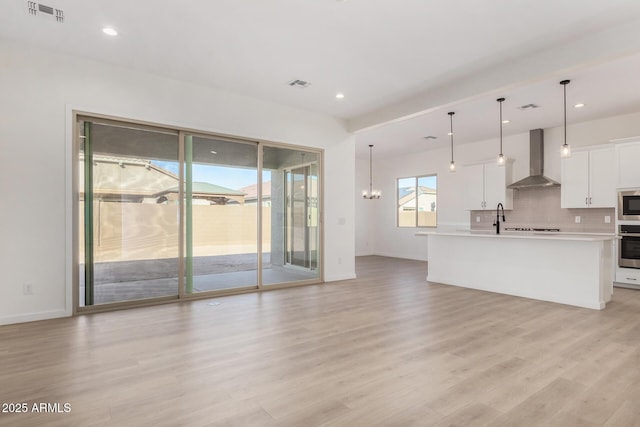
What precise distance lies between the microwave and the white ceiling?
1.55 metres

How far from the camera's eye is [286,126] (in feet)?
19.3

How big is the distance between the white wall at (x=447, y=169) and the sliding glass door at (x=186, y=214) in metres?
4.46

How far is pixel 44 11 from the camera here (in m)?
3.21

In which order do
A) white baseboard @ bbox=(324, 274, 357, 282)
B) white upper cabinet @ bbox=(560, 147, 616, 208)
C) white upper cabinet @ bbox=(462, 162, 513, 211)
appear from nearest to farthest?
1. white upper cabinet @ bbox=(560, 147, 616, 208)
2. white baseboard @ bbox=(324, 274, 357, 282)
3. white upper cabinet @ bbox=(462, 162, 513, 211)

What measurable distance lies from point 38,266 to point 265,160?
330cm

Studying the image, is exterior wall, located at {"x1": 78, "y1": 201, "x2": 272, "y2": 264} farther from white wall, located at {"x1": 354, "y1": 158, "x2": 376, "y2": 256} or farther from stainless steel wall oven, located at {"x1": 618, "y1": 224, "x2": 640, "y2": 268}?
stainless steel wall oven, located at {"x1": 618, "y1": 224, "x2": 640, "y2": 268}

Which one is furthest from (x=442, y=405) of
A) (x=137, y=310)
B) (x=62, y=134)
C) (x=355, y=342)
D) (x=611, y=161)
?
(x=611, y=161)

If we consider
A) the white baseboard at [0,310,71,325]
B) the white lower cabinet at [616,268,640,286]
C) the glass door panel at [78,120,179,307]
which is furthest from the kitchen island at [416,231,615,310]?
the white baseboard at [0,310,71,325]

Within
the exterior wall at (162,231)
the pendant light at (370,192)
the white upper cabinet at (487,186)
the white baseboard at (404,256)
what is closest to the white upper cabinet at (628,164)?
the white upper cabinet at (487,186)

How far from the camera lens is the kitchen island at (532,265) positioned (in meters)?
4.51

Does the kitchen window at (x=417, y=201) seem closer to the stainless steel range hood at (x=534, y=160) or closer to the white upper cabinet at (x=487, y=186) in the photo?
the white upper cabinet at (x=487, y=186)

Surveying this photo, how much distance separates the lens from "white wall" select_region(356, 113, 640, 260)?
6.56 meters

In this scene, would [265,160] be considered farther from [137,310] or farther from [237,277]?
[137,310]

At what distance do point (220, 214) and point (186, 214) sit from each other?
1.67ft
